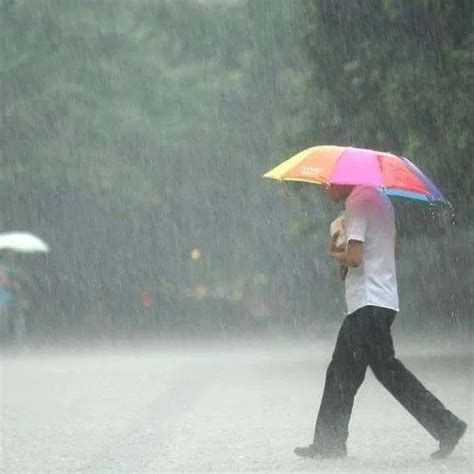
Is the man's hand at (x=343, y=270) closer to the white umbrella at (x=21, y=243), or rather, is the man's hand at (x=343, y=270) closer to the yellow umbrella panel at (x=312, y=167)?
the yellow umbrella panel at (x=312, y=167)

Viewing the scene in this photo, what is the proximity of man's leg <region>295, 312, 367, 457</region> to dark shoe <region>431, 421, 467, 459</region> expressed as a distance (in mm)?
595

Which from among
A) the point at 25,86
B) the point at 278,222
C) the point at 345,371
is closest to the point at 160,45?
the point at 25,86

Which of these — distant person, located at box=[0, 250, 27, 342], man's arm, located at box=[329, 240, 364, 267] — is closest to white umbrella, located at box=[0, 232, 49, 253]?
distant person, located at box=[0, 250, 27, 342]

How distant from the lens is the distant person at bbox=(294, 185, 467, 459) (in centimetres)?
802

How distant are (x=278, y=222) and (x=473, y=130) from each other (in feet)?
72.0

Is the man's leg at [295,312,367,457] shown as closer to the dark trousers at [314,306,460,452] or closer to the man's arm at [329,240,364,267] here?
the dark trousers at [314,306,460,452]

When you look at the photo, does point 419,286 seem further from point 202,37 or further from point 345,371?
point 345,371

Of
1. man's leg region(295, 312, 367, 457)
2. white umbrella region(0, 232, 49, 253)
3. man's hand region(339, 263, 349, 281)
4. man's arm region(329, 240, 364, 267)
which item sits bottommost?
man's leg region(295, 312, 367, 457)

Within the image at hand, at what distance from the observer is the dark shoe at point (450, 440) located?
7.99 m

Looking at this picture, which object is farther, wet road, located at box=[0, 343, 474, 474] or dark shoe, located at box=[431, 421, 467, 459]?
wet road, located at box=[0, 343, 474, 474]

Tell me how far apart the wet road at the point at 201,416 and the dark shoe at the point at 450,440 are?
0.08 metres

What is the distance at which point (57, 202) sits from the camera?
32.0 metres

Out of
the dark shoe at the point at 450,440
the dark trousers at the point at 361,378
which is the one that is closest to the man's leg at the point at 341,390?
the dark trousers at the point at 361,378

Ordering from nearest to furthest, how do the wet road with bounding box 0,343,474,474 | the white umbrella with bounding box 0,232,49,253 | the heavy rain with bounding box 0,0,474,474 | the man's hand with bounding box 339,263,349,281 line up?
the man's hand with bounding box 339,263,349,281, the wet road with bounding box 0,343,474,474, the heavy rain with bounding box 0,0,474,474, the white umbrella with bounding box 0,232,49,253
